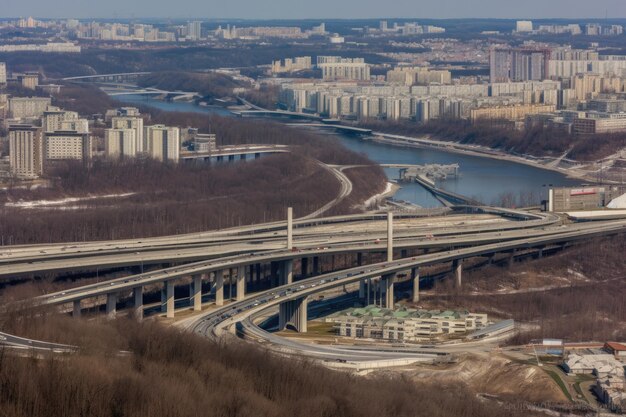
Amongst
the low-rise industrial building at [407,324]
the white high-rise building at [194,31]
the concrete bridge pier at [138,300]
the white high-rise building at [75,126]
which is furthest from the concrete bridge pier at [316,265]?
the white high-rise building at [194,31]

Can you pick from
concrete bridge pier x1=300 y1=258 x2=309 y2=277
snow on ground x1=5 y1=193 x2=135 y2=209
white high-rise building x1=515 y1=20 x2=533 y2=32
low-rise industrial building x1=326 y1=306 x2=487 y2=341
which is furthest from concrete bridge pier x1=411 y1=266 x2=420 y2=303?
white high-rise building x1=515 y1=20 x2=533 y2=32

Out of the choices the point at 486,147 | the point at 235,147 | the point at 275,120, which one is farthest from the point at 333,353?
the point at 275,120

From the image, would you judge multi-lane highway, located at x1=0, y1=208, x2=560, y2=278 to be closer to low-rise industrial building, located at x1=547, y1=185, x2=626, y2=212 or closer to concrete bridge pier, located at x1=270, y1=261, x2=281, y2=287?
concrete bridge pier, located at x1=270, y1=261, x2=281, y2=287

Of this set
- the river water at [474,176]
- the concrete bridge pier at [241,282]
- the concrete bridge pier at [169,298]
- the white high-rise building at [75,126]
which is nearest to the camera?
the concrete bridge pier at [169,298]

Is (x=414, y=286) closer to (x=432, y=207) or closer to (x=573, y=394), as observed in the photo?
(x=573, y=394)

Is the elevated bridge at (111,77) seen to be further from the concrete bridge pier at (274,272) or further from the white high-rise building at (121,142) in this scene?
the concrete bridge pier at (274,272)
